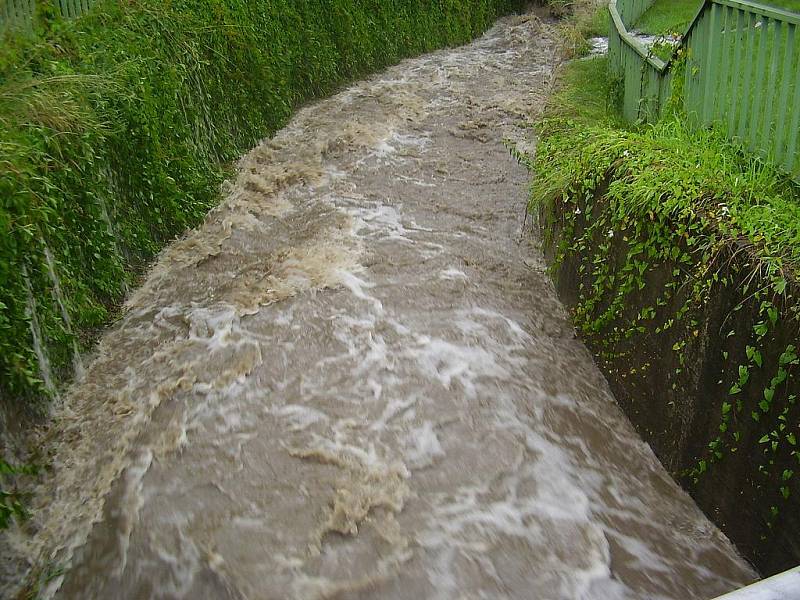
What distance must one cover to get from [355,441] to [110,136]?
3.62 metres

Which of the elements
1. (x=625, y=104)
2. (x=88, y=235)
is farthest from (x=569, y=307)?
(x=88, y=235)

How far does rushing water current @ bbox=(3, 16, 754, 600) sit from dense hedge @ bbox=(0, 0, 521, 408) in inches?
17.4

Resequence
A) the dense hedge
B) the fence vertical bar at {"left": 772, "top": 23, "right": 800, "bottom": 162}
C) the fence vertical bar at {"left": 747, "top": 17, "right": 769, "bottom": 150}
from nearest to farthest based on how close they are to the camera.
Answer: the fence vertical bar at {"left": 772, "top": 23, "right": 800, "bottom": 162} < the fence vertical bar at {"left": 747, "top": 17, "right": 769, "bottom": 150} < the dense hedge

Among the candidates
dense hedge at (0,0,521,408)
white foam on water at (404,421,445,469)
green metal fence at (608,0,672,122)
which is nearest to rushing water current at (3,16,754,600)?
white foam on water at (404,421,445,469)

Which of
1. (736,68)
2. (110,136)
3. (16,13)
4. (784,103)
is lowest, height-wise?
(110,136)

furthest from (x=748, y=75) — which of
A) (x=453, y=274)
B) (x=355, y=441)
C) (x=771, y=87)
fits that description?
(x=355, y=441)

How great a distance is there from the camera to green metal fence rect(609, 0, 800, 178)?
4441 mm

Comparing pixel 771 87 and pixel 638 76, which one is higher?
pixel 771 87

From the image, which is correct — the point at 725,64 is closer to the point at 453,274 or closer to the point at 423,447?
the point at 453,274

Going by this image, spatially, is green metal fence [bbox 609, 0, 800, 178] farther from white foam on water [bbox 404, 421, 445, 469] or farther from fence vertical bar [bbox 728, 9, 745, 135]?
white foam on water [bbox 404, 421, 445, 469]

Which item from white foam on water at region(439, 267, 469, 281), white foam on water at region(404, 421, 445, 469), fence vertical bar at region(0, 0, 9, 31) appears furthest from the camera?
fence vertical bar at region(0, 0, 9, 31)

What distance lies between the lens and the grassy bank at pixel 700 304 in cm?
361

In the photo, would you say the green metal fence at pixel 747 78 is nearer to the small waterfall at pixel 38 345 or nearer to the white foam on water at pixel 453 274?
the white foam on water at pixel 453 274

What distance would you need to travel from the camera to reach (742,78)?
17.0 feet
